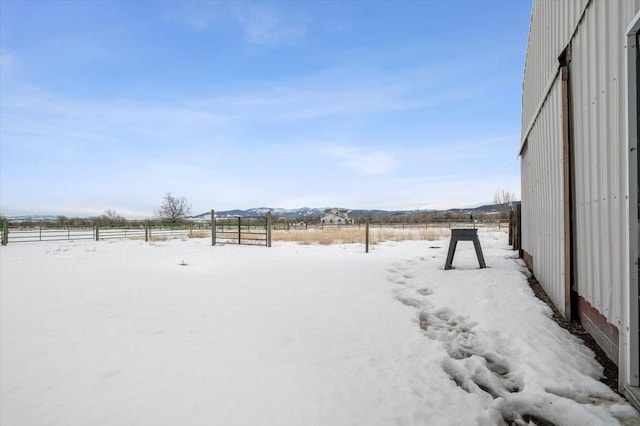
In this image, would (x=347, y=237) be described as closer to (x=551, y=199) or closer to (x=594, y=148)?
(x=551, y=199)

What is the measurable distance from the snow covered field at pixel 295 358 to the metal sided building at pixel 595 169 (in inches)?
16.6

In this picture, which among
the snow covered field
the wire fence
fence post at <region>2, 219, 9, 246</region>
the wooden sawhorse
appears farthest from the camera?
the wire fence

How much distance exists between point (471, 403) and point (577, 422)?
55 centimetres

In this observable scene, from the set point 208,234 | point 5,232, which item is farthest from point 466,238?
point 208,234

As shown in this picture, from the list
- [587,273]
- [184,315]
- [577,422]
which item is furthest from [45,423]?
[587,273]

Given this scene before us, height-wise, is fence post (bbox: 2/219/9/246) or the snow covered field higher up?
fence post (bbox: 2/219/9/246)

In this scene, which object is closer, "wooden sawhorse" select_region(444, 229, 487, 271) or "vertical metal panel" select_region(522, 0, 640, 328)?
"vertical metal panel" select_region(522, 0, 640, 328)

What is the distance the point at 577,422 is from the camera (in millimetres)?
1876

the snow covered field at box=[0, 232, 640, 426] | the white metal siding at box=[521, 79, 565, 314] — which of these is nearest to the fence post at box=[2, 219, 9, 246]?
the snow covered field at box=[0, 232, 640, 426]

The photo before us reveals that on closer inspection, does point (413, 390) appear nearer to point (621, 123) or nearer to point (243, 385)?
point (243, 385)

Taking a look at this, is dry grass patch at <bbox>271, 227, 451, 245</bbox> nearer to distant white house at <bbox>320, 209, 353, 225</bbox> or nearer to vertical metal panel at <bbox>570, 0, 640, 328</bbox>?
vertical metal panel at <bbox>570, 0, 640, 328</bbox>

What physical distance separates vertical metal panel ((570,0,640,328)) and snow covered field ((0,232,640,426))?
0.69 m

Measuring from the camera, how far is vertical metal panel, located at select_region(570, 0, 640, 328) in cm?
215

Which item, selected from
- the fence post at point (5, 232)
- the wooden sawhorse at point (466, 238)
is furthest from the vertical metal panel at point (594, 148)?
the fence post at point (5, 232)
